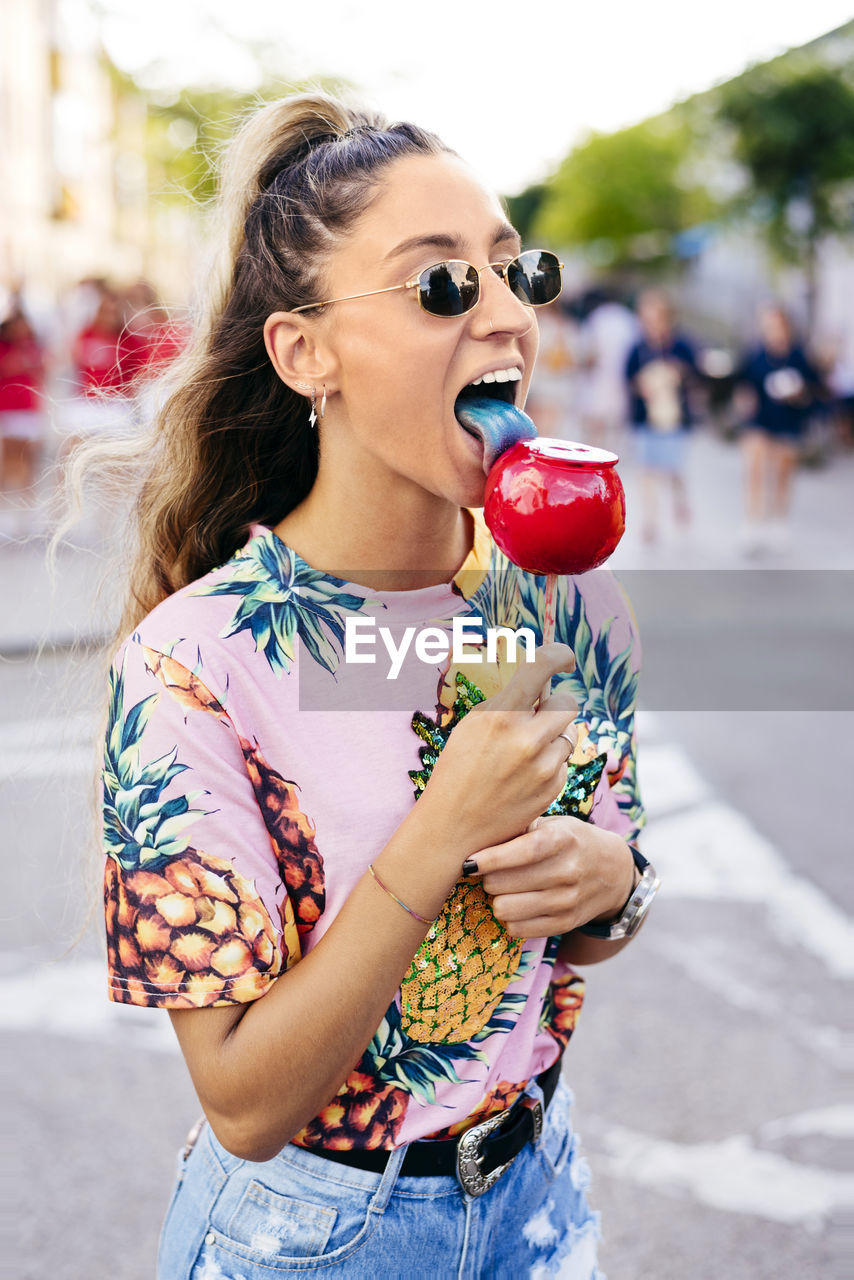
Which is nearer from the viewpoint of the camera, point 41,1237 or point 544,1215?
point 544,1215

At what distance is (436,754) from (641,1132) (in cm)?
245

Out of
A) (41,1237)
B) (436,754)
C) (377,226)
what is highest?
(377,226)

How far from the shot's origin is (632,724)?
1.76 meters

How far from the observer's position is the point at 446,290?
1479mm

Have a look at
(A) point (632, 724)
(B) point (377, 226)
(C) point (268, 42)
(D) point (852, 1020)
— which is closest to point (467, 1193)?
(A) point (632, 724)

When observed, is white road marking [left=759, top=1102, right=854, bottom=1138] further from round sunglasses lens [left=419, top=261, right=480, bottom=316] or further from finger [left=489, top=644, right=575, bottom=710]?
round sunglasses lens [left=419, top=261, right=480, bottom=316]

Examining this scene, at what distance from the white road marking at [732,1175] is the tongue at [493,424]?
2.48 meters

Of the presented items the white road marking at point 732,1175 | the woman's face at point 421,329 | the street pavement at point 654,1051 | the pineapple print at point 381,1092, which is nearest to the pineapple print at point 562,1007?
the pineapple print at point 381,1092

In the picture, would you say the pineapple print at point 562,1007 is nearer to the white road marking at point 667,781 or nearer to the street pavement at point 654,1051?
the street pavement at point 654,1051

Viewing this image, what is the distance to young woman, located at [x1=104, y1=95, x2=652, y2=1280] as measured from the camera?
4.34ft

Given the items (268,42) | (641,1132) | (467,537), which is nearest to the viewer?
(467,537)

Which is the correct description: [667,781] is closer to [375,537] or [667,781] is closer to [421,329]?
[375,537]

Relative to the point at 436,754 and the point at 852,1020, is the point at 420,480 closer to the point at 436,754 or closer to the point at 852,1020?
the point at 436,754

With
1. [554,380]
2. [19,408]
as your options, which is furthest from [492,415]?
[554,380]
